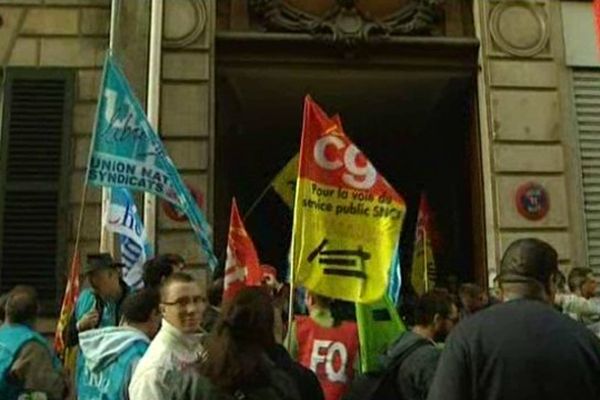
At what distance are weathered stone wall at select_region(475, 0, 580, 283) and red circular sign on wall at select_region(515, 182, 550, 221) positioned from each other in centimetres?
5

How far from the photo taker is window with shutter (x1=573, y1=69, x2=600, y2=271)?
1084cm

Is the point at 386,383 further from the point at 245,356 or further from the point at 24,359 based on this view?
the point at 24,359

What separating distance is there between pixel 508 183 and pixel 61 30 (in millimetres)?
5467

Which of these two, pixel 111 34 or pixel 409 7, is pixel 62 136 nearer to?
pixel 111 34

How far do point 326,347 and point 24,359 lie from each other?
6.14ft

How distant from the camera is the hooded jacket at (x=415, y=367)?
15.8ft

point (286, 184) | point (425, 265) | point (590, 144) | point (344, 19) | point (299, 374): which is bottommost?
point (299, 374)

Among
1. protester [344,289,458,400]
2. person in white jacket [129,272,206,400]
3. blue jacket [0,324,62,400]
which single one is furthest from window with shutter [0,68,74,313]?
person in white jacket [129,272,206,400]

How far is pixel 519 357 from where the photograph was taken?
3355 mm

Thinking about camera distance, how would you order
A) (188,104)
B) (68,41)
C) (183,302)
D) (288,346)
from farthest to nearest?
(68,41) < (188,104) < (288,346) < (183,302)

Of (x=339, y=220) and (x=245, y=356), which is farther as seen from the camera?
(x=339, y=220)

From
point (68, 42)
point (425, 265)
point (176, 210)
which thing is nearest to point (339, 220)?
point (425, 265)

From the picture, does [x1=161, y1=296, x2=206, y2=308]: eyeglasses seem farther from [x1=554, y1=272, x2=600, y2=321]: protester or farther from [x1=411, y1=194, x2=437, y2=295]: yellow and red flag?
[x1=411, y1=194, x2=437, y2=295]: yellow and red flag

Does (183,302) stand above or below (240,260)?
below
